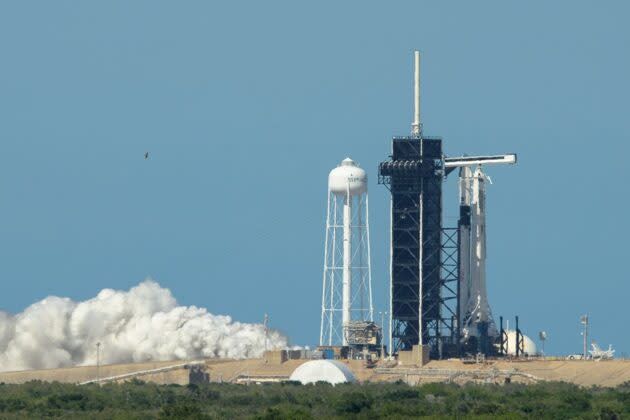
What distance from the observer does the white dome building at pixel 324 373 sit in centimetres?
17649

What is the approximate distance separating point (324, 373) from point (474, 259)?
24.0 metres

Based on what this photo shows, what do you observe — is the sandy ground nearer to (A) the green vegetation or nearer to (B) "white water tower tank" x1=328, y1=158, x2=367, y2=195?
(A) the green vegetation

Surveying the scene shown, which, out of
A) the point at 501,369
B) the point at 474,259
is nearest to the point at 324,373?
the point at 501,369

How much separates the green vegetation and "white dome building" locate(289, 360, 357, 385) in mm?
2652

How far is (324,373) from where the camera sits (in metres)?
178

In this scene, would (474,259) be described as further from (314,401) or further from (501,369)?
(314,401)

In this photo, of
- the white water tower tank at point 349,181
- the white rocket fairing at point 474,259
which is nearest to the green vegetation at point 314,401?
the white rocket fairing at point 474,259

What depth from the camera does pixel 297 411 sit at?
135 metres

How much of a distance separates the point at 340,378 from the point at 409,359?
12678 millimetres

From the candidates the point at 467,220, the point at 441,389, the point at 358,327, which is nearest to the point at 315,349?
the point at 358,327

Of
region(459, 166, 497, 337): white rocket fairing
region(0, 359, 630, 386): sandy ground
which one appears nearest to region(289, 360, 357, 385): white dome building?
region(0, 359, 630, 386): sandy ground

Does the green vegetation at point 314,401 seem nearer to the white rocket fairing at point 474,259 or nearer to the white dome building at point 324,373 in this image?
the white dome building at point 324,373

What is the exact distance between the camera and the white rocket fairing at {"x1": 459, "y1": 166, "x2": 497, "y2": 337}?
194125mm

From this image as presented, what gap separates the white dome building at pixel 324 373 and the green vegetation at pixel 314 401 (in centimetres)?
265
